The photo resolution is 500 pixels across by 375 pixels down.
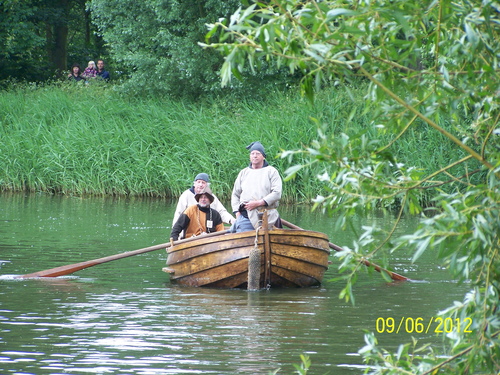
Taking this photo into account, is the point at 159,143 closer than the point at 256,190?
No

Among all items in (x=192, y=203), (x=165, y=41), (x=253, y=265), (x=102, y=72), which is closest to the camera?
(x=253, y=265)

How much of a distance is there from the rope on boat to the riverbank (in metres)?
8.38

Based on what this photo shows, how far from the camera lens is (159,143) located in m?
20.5

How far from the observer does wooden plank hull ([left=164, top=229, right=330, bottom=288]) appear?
9516 mm

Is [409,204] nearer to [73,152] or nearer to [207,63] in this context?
[73,152]

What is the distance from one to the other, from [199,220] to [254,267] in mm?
1476

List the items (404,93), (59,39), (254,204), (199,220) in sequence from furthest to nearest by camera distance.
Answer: (59,39)
(199,220)
(254,204)
(404,93)

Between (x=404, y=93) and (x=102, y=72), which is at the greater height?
(x=102, y=72)

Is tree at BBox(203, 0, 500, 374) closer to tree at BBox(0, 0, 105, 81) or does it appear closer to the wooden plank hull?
the wooden plank hull

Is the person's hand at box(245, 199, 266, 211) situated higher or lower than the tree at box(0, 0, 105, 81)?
lower

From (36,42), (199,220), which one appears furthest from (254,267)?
(36,42)

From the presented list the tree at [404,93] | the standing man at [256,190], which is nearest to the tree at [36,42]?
the standing man at [256,190]
